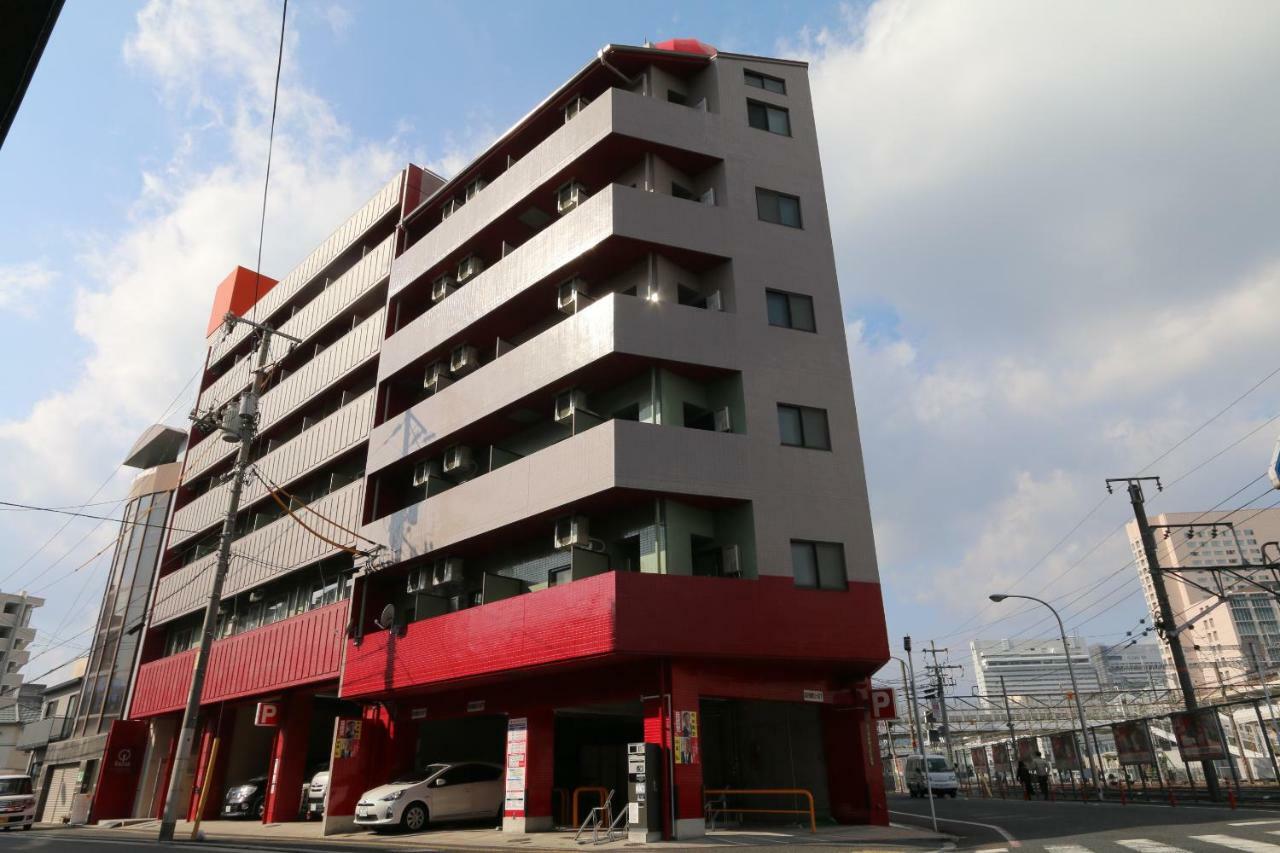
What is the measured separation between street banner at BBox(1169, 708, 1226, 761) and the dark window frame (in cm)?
1528

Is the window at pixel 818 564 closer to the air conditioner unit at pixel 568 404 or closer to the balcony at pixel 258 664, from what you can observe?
the air conditioner unit at pixel 568 404

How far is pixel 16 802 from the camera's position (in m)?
31.4

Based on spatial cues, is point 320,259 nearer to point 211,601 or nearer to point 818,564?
point 211,601

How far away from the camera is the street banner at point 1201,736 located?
22.1 metres

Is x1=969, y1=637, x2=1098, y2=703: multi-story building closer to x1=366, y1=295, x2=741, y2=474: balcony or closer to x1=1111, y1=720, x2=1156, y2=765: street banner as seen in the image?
x1=1111, y1=720, x2=1156, y2=765: street banner

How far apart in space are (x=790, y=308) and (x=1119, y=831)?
48.8ft

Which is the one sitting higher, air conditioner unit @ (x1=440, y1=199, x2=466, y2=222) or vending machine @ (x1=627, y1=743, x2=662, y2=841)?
air conditioner unit @ (x1=440, y1=199, x2=466, y2=222)

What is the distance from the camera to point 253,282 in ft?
152

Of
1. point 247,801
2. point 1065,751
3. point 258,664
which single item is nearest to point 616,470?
point 258,664

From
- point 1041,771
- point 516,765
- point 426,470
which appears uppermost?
point 426,470

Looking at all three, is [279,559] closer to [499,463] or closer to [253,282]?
[499,463]

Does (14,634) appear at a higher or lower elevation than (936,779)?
higher

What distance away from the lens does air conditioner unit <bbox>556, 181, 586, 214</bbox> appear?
25.6 m

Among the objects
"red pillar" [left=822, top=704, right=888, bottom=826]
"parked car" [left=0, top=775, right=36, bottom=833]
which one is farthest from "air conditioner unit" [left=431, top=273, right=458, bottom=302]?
"parked car" [left=0, top=775, right=36, bottom=833]
